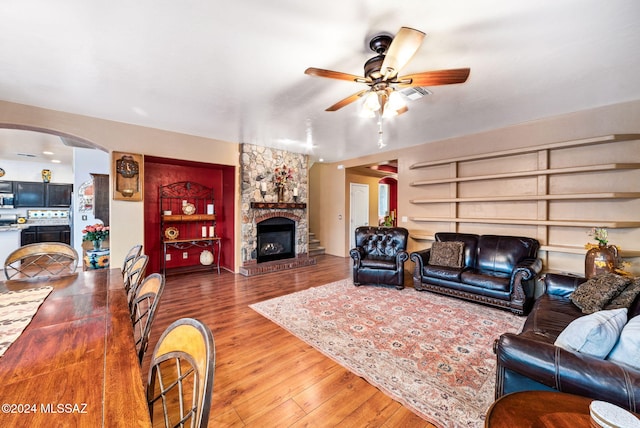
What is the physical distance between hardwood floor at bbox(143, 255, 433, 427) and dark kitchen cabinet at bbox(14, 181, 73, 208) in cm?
683

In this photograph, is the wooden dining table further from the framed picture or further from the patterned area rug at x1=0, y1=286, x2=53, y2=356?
the framed picture

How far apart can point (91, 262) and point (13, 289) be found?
2.83 meters

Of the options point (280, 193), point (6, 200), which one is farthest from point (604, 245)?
point (6, 200)

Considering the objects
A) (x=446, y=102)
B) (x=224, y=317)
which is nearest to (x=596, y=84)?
(x=446, y=102)

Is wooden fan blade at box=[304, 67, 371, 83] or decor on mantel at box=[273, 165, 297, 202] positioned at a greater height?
wooden fan blade at box=[304, 67, 371, 83]

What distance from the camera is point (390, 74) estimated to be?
1.98 m

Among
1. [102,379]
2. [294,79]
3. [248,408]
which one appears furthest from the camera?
[294,79]

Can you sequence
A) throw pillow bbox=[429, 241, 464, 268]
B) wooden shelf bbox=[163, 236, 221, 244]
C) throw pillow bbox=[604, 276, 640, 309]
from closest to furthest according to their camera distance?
throw pillow bbox=[604, 276, 640, 309]
throw pillow bbox=[429, 241, 464, 268]
wooden shelf bbox=[163, 236, 221, 244]

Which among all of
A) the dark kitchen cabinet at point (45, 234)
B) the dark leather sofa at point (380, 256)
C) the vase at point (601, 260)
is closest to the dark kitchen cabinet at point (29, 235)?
the dark kitchen cabinet at point (45, 234)

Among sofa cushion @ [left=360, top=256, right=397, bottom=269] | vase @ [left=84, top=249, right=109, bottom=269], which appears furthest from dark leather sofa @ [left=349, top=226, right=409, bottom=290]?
vase @ [left=84, top=249, right=109, bottom=269]

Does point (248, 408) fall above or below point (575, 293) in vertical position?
below

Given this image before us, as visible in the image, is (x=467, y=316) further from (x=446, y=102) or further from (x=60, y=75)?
(x=60, y=75)

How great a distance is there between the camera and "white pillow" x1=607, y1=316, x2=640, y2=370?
125 centimetres

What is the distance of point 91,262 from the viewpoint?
4.20 m
